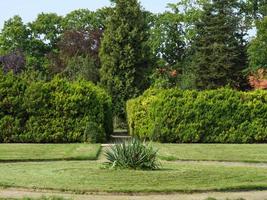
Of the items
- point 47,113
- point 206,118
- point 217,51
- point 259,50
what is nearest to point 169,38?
point 217,51

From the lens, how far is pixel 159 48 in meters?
81.2

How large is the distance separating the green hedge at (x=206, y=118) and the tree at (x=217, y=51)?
27479 mm

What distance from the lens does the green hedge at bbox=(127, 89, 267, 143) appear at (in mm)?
35250

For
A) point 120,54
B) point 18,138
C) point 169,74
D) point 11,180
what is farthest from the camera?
point 169,74

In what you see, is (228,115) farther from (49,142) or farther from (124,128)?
(124,128)

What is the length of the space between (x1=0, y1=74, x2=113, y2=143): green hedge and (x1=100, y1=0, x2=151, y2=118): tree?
20997 mm

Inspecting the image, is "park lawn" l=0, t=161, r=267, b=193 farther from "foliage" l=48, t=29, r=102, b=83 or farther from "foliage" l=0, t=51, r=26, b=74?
"foliage" l=48, t=29, r=102, b=83

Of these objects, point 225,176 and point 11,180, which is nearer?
point 11,180

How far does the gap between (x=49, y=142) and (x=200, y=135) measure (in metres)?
8.71

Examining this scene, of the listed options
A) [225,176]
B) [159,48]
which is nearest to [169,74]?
[159,48]

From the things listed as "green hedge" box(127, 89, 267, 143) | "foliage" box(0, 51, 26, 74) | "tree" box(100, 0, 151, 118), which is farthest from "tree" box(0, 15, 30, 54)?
"green hedge" box(127, 89, 267, 143)

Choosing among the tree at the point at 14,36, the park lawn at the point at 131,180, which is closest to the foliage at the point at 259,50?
the tree at the point at 14,36

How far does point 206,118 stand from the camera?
35.5 meters

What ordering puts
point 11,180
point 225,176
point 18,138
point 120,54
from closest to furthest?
point 11,180, point 225,176, point 18,138, point 120,54
